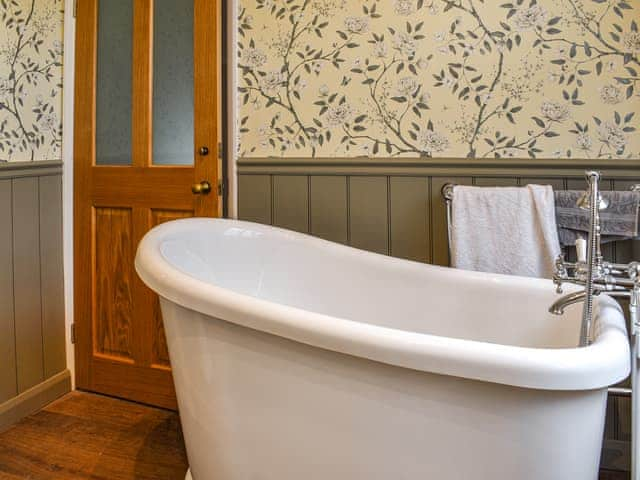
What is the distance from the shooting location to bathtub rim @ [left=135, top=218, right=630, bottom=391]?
0.88m

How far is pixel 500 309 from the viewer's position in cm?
153

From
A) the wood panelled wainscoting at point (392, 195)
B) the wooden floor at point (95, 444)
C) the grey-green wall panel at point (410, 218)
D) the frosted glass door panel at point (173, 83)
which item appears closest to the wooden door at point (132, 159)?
the frosted glass door panel at point (173, 83)

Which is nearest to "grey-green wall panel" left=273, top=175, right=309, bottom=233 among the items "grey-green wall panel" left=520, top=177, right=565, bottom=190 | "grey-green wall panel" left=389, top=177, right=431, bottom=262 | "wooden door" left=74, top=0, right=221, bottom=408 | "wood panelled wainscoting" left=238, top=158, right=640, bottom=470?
"wood panelled wainscoting" left=238, top=158, right=640, bottom=470

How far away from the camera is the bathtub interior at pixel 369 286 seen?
4.91ft

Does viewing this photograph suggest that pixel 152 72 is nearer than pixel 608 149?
No

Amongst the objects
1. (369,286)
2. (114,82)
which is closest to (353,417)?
(369,286)

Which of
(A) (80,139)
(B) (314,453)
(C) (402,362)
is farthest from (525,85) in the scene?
(A) (80,139)

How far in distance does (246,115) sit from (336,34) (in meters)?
0.47

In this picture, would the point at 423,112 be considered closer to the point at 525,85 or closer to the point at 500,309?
the point at 525,85

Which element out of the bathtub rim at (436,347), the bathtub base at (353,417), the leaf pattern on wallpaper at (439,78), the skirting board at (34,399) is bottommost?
the skirting board at (34,399)

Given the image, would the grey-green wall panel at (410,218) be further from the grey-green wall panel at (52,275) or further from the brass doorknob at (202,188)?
the grey-green wall panel at (52,275)

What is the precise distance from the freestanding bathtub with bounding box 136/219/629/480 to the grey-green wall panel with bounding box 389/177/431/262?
33 cm

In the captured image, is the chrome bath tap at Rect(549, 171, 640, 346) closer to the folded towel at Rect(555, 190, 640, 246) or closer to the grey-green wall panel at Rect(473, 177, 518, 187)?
the folded towel at Rect(555, 190, 640, 246)

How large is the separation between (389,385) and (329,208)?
43.8 inches
